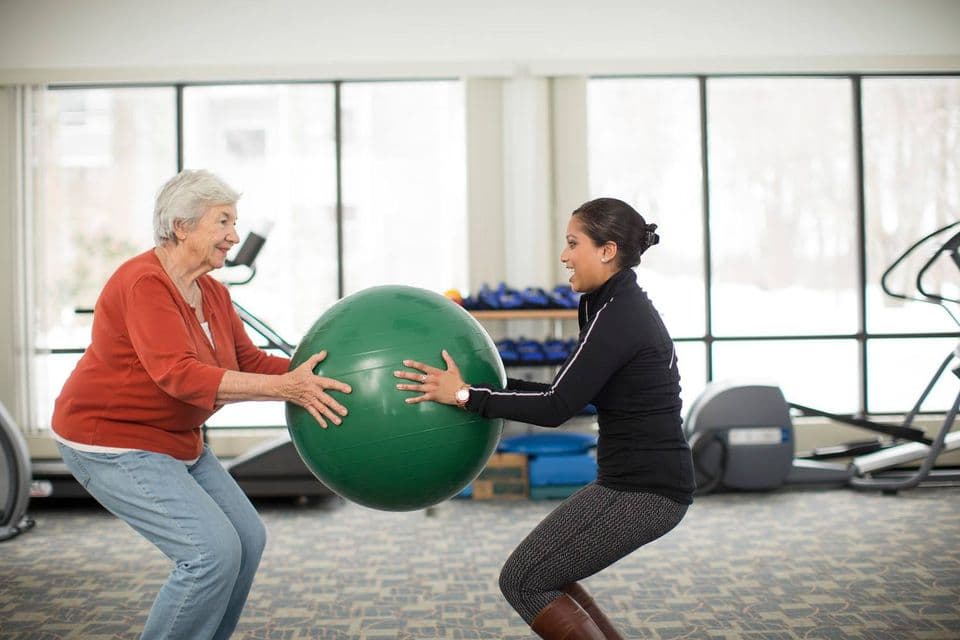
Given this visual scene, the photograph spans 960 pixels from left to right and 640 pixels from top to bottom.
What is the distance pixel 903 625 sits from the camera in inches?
106

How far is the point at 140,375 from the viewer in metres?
1.92

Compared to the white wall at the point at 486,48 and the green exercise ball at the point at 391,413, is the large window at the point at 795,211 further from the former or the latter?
the green exercise ball at the point at 391,413

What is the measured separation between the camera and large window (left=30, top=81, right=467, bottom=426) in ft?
18.8

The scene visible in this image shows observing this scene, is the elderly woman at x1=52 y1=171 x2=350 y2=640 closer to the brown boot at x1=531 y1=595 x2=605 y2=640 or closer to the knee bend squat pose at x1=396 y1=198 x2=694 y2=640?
the knee bend squat pose at x1=396 y1=198 x2=694 y2=640

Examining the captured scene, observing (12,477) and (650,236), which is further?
(12,477)

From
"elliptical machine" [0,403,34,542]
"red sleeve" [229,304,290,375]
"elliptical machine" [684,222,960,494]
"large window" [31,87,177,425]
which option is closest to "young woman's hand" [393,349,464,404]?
"red sleeve" [229,304,290,375]

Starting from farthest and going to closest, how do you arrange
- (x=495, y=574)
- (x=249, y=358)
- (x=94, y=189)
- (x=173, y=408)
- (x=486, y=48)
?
(x=94, y=189), (x=486, y=48), (x=495, y=574), (x=249, y=358), (x=173, y=408)

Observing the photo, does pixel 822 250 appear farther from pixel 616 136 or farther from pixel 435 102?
pixel 435 102

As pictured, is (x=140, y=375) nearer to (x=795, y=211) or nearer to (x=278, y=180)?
(x=278, y=180)

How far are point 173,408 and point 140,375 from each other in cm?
11

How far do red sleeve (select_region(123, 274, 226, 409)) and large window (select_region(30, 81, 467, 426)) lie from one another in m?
3.82

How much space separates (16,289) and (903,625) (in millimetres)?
5253

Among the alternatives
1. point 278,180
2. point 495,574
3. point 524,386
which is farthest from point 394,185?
point 524,386

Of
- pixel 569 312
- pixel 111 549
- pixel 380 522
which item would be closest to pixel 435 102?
pixel 569 312
